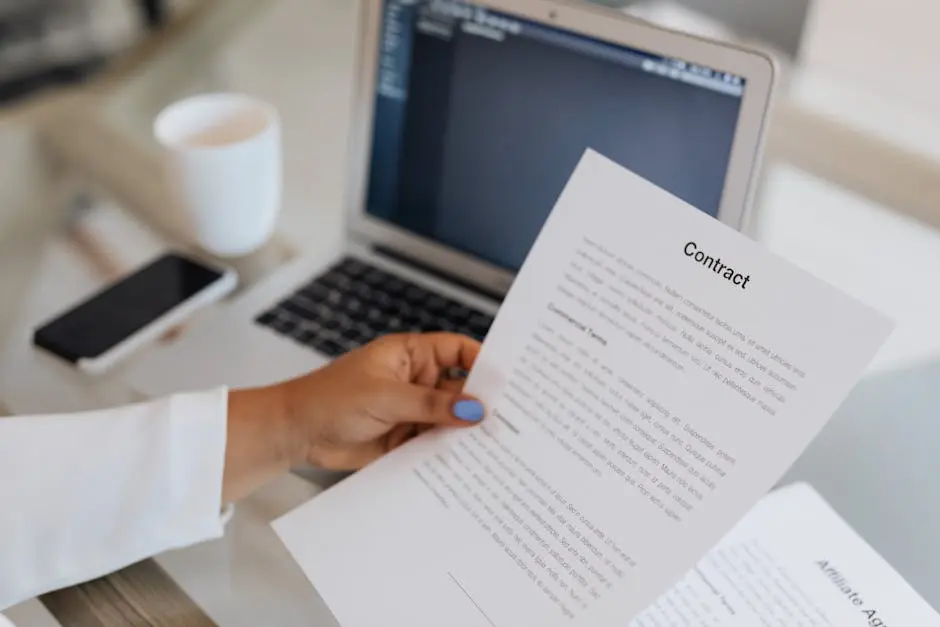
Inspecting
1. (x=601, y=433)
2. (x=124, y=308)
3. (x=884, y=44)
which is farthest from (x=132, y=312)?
(x=884, y=44)

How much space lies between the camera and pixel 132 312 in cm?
76

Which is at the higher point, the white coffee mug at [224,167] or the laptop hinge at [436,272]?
the white coffee mug at [224,167]

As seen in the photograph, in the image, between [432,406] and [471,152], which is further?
[471,152]

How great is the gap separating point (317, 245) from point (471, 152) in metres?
0.20

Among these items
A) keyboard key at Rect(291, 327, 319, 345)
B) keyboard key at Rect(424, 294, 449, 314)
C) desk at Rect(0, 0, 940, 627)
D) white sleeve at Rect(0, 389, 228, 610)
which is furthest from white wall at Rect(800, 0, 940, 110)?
white sleeve at Rect(0, 389, 228, 610)

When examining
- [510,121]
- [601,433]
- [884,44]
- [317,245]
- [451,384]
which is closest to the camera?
[601,433]

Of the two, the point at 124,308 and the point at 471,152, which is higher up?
the point at 471,152

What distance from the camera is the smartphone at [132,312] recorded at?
0.72 m

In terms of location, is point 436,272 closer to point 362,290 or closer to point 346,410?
point 362,290

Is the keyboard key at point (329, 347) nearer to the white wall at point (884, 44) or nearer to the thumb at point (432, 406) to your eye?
the thumb at point (432, 406)

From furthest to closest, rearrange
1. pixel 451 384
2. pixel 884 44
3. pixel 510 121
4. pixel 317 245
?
1. pixel 884 44
2. pixel 317 245
3. pixel 510 121
4. pixel 451 384

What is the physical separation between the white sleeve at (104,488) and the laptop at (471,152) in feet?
0.41

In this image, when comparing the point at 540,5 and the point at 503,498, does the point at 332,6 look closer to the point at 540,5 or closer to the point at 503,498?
the point at 540,5
